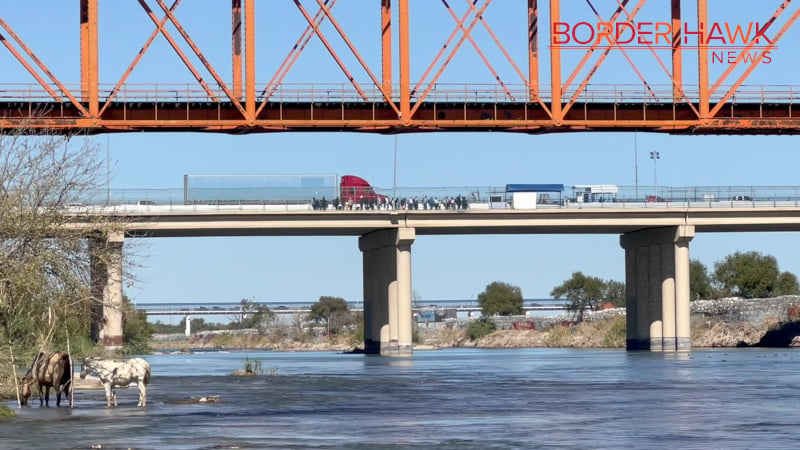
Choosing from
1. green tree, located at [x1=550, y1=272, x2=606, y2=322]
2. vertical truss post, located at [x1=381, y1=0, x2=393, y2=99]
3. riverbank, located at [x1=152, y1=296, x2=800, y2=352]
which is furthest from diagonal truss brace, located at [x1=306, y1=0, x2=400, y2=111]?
green tree, located at [x1=550, y1=272, x2=606, y2=322]

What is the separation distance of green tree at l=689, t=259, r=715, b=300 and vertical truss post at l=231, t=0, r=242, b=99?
102646 mm

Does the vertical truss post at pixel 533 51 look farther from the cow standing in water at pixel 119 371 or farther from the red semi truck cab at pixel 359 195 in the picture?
the cow standing in water at pixel 119 371

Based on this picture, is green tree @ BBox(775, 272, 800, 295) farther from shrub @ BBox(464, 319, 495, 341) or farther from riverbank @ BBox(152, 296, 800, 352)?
shrub @ BBox(464, 319, 495, 341)

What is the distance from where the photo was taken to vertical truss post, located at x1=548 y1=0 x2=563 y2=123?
6964 cm

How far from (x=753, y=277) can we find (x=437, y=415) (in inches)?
5301

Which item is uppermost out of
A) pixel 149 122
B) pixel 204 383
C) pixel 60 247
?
pixel 149 122

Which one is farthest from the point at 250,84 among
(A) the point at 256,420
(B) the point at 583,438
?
(B) the point at 583,438

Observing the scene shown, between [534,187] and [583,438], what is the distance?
71633 millimetres

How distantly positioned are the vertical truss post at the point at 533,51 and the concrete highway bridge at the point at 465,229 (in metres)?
23.2

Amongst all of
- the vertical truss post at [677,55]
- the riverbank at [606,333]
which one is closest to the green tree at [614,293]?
the riverbank at [606,333]

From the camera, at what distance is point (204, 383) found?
5319 cm

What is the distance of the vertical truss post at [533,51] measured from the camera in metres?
70.4

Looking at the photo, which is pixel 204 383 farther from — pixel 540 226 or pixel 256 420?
pixel 540 226

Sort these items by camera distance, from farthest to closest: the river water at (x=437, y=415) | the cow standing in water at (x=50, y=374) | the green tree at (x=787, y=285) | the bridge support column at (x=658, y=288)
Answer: the green tree at (x=787, y=285), the bridge support column at (x=658, y=288), the cow standing in water at (x=50, y=374), the river water at (x=437, y=415)
